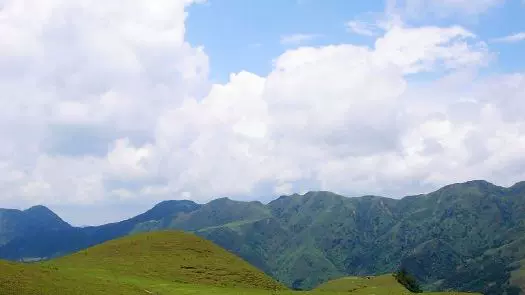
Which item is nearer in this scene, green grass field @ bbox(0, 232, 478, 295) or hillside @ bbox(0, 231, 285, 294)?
hillside @ bbox(0, 231, 285, 294)

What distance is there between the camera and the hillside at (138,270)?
189ft

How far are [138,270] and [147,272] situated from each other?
76.3 inches

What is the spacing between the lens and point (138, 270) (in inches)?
3435

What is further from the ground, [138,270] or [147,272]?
[138,270]

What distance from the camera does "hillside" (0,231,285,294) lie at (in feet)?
189

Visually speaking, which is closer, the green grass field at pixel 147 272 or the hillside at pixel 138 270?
the hillside at pixel 138 270

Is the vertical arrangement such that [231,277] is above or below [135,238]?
below

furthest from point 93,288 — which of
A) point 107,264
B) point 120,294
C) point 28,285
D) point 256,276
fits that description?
point 256,276

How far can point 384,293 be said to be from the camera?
91.9 m

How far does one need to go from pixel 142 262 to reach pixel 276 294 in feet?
105

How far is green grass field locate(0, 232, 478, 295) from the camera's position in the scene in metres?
58.0

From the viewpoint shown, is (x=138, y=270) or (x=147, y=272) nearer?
(x=147, y=272)

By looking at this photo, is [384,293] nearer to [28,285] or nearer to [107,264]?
[107,264]

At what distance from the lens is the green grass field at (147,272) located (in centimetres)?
5803
